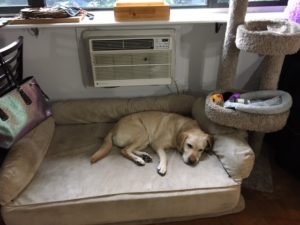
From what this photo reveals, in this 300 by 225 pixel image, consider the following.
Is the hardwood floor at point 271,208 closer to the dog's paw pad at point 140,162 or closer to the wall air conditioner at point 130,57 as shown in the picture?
the dog's paw pad at point 140,162

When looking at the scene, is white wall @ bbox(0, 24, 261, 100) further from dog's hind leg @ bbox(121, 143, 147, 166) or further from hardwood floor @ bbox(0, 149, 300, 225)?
hardwood floor @ bbox(0, 149, 300, 225)

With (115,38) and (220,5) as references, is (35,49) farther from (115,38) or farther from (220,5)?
(220,5)

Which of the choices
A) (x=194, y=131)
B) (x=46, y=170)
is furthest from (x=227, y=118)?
(x=46, y=170)

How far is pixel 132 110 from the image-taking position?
6.29 ft

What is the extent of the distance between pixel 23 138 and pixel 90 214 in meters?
A: 0.56

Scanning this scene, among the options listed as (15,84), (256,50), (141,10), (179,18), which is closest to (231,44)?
(256,50)

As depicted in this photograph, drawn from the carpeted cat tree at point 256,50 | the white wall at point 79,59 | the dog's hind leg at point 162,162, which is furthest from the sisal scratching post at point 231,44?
the dog's hind leg at point 162,162

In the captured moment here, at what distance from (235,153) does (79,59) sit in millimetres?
1141

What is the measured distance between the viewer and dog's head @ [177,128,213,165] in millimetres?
1559

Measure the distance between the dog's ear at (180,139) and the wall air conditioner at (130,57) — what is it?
42 centimetres

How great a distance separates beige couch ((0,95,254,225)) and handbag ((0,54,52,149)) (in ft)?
0.24

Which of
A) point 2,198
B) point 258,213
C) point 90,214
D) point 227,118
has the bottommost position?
point 258,213

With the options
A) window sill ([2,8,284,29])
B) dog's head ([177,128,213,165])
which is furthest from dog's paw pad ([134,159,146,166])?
window sill ([2,8,284,29])

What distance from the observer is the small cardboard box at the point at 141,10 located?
1643mm
